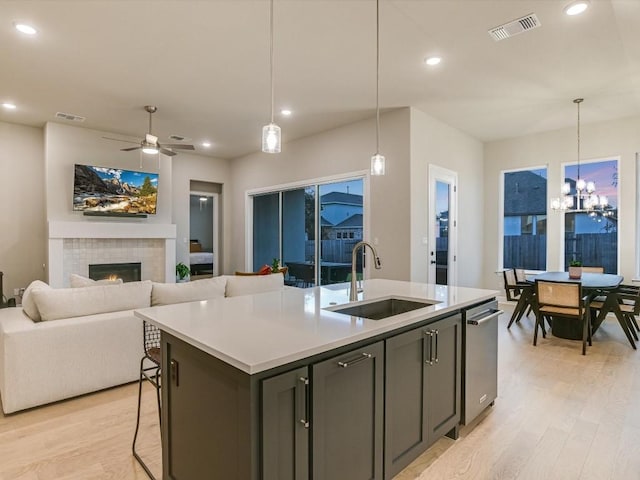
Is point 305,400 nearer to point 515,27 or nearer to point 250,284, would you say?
point 250,284

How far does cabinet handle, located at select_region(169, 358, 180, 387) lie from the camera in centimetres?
174

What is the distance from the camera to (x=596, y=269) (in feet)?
18.0

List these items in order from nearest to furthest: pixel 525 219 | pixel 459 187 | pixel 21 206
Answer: pixel 21 206 → pixel 459 187 → pixel 525 219

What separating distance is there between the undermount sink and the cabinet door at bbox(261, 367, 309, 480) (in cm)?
88

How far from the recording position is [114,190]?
253 inches

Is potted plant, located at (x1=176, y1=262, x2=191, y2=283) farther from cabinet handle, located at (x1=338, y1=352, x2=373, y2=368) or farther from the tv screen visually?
cabinet handle, located at (x1=338, y1=352, x2=373, y2=368)

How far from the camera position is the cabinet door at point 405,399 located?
1792 millimetres

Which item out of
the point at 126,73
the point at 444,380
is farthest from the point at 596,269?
the point at 126,73

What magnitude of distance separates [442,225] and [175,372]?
504 centimetres

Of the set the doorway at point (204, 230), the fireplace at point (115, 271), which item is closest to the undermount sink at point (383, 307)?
the fireplace at point (115, 271)

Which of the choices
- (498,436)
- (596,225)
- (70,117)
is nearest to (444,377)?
(498,436)

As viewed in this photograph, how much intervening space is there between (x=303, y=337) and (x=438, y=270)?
15.5ft

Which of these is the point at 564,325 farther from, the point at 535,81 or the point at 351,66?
the point at 351,66

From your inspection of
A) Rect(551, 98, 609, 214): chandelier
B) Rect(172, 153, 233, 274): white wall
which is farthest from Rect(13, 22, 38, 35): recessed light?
Rect(551, 98, 609, 214): chandelier
